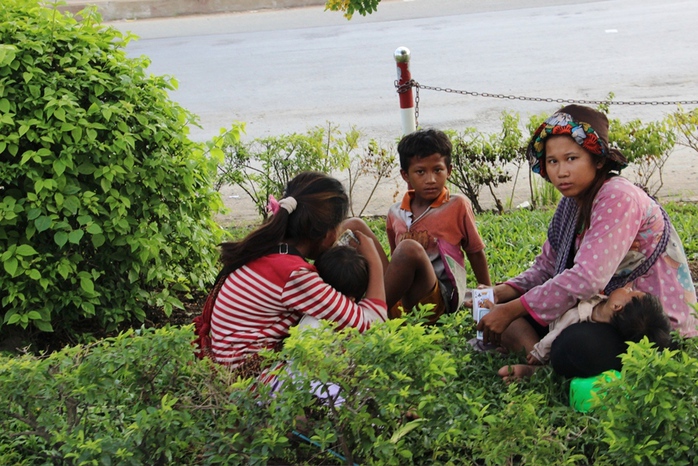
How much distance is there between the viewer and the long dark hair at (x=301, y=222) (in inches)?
133

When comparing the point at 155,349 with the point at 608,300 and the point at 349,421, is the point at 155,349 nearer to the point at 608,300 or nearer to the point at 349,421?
the point at 349,421

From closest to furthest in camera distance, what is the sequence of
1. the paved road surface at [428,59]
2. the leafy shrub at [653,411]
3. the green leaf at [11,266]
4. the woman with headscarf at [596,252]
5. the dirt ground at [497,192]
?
the leafy shrub at [653,411] → the woman with headscarf at [596,252] → the green leaf at [11,266] → the dirt ground at [497,192] → the paved road surface at [428,59]

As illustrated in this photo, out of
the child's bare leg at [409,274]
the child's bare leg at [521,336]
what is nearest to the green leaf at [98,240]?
the child's bare leg at [409,274]

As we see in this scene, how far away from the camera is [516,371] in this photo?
3.54 m

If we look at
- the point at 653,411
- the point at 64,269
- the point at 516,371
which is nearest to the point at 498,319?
the point at 516,371

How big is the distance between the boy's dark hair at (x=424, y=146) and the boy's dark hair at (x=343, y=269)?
2.93 feet

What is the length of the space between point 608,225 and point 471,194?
320cm

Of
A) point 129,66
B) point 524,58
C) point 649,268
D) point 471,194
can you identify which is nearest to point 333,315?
point 649,268

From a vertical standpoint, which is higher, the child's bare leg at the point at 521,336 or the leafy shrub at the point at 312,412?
the leafy shrub at the point at 312,412

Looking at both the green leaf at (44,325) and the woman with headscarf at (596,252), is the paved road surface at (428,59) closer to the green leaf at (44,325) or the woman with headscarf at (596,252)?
the woman with headscarf at (596,252)

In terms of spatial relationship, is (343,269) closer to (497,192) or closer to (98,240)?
(98,240)

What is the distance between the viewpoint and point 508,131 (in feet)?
21.3

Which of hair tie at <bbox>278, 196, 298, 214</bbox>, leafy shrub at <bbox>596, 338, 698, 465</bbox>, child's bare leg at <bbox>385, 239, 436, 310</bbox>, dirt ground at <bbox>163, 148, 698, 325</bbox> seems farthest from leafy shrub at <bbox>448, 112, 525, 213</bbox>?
leafy shrub at <bbox>596, 338, 698, 465</bbox>

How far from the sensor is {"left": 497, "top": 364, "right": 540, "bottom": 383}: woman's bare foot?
3.52 metres
